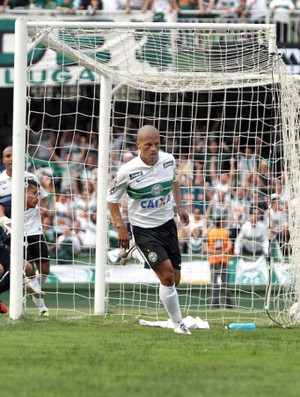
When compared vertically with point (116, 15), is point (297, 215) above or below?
below

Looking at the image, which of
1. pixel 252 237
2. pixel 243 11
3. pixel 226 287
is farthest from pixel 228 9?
pixel 226 287

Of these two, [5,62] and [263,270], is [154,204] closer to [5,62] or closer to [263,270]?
[263,270]

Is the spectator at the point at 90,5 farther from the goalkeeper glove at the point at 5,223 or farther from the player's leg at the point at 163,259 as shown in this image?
the player's leg at the point at 163,259

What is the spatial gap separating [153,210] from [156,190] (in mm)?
237

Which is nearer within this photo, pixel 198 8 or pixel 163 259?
pixel 163 259

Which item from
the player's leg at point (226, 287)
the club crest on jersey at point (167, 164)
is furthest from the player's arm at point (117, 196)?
the player's leg at point (226, 287)

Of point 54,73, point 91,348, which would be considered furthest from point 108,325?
point 54,73

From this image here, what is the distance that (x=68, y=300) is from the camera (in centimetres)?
1994

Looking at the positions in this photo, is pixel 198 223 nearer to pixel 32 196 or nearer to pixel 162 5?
pixel 162 5

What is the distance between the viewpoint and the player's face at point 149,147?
1223 centimetres

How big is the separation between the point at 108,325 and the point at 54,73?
13506 mm

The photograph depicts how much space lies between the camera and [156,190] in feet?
40.9

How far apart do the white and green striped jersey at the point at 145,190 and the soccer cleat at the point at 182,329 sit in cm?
119

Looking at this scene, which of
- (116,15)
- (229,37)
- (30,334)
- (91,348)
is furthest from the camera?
(116,15)
